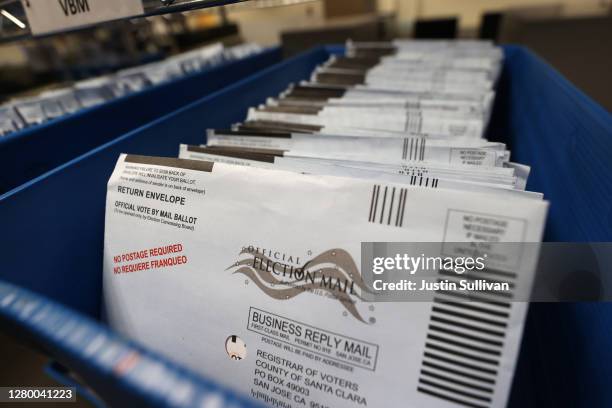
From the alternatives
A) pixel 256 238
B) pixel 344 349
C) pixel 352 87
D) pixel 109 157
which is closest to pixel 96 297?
pixel 109 157

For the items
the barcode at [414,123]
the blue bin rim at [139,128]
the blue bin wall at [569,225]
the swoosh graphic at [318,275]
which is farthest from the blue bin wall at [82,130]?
the blue bin wall at [569,225]

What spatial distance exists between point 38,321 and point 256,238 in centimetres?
24

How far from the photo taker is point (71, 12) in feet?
2.02

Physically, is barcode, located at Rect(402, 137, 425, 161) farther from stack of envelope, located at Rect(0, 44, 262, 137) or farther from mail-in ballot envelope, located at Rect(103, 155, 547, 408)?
stack of envelope, located at Rect(0, 44, 262, 137)

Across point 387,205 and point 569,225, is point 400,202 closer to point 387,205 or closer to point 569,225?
point 387,205

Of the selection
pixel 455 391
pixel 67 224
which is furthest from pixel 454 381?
pixel 67 224

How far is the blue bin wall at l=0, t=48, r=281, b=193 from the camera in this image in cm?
64

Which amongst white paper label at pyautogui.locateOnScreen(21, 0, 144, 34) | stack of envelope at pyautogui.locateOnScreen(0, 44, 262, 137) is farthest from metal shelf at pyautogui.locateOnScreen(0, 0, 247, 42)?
stack of envelope at pyautogui.locateOnScreen(0, 44, 262, 137)

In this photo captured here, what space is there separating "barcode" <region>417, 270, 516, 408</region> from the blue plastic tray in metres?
0.14

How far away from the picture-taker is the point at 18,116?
0.78m

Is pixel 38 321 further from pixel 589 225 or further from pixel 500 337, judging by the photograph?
pixel 589 225

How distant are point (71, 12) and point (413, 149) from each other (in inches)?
25.9

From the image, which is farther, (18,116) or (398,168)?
(18,116)

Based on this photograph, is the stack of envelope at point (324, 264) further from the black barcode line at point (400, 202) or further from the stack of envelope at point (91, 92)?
the stack of envelope at point (91, 92)
